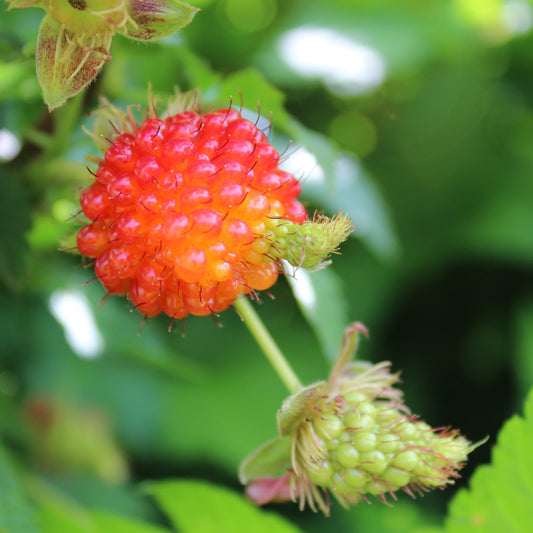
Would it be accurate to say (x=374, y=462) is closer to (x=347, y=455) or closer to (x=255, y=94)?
(x=347, y=455)

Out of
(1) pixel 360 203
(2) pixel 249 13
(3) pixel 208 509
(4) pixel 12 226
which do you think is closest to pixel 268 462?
(3) pixel 208 509

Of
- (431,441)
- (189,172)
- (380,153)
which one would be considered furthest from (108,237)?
(380,153)

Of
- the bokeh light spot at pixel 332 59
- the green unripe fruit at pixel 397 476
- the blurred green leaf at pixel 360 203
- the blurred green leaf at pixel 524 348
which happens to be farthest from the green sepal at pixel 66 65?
the blurred green leaf at pixel 524 348

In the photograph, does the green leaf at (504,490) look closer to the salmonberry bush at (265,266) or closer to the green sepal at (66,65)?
the salmonberry bush at (265,266)

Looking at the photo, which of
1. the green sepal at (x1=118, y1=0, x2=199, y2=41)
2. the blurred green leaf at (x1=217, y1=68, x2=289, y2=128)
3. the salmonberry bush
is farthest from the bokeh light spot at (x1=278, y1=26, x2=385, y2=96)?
the green sepal at (x1=118, y1=0, x2=199, y2=41)

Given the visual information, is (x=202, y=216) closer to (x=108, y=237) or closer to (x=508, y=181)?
(x=108, y=237)

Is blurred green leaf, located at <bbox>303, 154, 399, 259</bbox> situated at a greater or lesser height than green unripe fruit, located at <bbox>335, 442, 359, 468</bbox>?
greater

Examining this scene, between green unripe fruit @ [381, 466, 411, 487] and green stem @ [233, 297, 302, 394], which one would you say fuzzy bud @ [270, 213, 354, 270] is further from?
green unripe fruit @ [381, 466, 411, 487]
